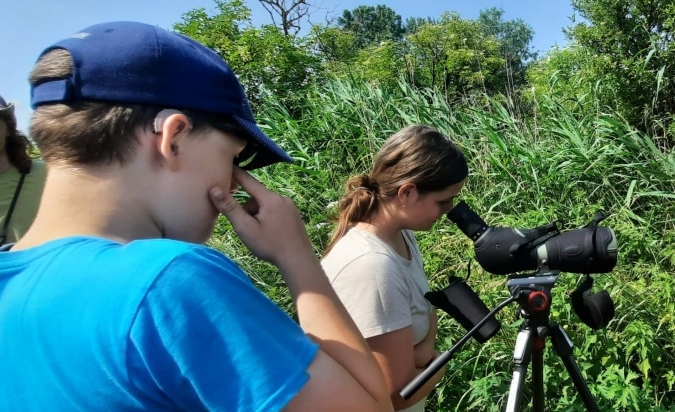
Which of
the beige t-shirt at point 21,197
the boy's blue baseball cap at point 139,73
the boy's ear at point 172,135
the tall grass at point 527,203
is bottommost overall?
the tall grass at point 527,203

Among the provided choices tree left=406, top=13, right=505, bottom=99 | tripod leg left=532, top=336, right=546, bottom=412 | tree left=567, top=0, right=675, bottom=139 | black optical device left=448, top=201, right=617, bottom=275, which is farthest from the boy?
tree left=406, top=13, right=505, bottom=99

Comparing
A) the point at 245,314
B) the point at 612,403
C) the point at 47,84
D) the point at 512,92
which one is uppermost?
the point at 47,84

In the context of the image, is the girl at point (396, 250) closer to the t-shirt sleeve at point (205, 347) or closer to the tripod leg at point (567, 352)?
the tripod leg at point (567, 352)

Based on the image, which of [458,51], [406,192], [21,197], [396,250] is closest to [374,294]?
[396,250]

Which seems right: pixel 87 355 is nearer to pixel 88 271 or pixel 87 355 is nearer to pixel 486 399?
Result: pixel 88 271

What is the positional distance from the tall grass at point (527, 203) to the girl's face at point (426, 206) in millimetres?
503

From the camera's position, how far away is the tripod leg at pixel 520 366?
1.95 meters

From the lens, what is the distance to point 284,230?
36.9 inches

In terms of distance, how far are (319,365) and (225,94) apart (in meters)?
0.39

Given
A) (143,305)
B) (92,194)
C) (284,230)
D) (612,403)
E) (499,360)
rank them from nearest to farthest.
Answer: (143,305) → (92,194) → (284,230) → (612,403) → (499,360)

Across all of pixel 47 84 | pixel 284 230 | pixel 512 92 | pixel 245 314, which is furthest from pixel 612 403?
pixel 512 92

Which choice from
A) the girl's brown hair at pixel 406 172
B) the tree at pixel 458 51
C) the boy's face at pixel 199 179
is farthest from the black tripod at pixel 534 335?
the tree at pixel 458 51

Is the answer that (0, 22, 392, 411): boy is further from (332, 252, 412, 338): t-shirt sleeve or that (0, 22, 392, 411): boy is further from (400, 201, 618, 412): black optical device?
(400, 201, 618, 412): black optical device

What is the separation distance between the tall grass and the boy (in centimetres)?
164
